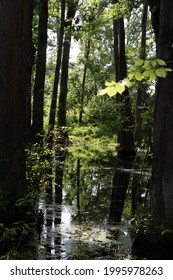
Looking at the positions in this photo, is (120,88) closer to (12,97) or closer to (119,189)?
(12,97)

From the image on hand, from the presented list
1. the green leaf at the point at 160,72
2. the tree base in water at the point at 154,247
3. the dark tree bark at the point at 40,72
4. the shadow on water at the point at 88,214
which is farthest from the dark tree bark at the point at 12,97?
the dark tree bark at the point at 40,72

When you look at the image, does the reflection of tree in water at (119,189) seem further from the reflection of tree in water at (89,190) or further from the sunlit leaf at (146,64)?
the sunlit leaf at (146,64)

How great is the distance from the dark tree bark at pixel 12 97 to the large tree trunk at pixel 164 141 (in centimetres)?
201

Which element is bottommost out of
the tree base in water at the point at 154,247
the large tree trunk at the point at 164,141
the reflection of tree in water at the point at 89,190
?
the reflection of tree in water at the point at 89,190

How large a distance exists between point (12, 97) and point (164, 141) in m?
2.29

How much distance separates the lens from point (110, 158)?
1518 cm

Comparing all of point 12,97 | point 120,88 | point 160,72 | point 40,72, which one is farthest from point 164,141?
point 40,72

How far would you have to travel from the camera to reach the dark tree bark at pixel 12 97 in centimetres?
545

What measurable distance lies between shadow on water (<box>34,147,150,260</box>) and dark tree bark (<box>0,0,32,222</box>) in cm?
66

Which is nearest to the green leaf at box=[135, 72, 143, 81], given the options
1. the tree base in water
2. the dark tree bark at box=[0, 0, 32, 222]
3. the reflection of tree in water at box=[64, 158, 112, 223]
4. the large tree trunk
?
the large tree trunk

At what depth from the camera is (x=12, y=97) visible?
553cm

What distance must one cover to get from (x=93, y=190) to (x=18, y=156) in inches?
149
